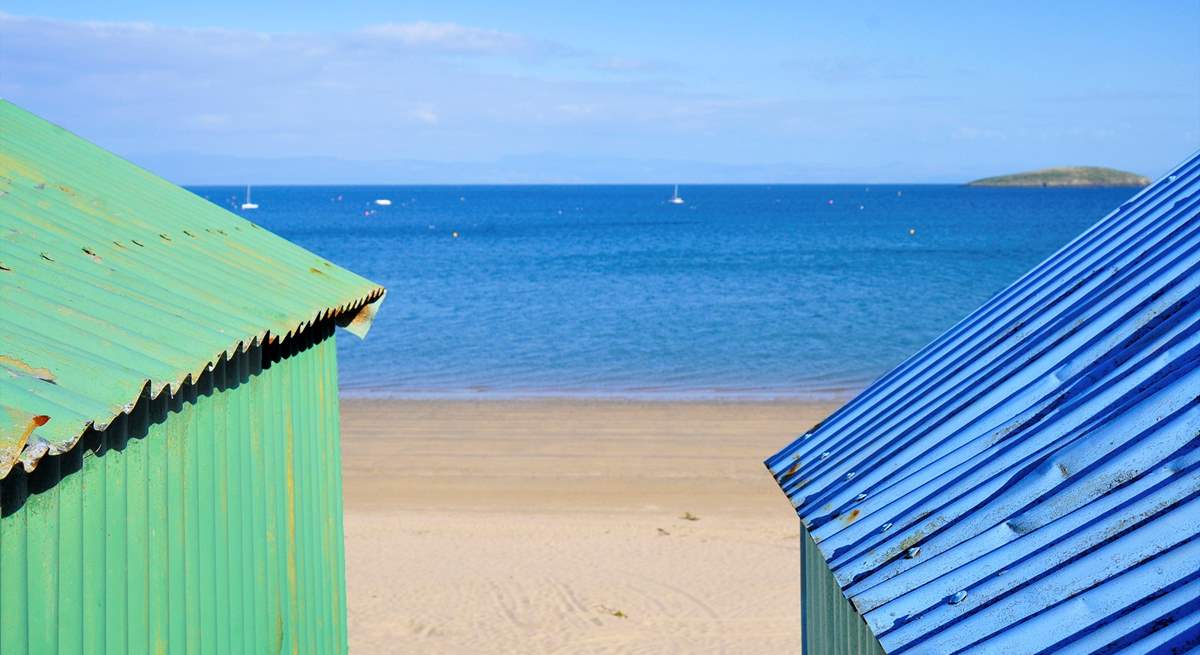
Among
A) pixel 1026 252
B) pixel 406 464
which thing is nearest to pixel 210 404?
pixel 406 464

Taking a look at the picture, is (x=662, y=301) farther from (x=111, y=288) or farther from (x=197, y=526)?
(x=111, y=288)

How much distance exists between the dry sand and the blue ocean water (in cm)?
496

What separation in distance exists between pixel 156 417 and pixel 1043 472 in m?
2.97

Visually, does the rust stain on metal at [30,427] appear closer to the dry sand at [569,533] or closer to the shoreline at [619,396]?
the dry sand at [569,533]

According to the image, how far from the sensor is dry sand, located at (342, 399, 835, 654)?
11242 mm

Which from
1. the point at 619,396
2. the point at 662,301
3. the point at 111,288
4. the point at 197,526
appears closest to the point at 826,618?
the point at 197,526

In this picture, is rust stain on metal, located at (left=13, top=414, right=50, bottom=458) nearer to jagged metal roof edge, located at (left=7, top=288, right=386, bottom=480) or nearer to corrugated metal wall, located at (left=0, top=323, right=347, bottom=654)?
jagged metal roof edge, located at (left=7, top=288, right=386, bottom=480)

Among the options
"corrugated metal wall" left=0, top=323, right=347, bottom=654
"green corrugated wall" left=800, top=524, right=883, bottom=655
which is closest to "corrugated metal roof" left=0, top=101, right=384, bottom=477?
"corrugated metal wall" left=0, top=323, right=347, bottom=654

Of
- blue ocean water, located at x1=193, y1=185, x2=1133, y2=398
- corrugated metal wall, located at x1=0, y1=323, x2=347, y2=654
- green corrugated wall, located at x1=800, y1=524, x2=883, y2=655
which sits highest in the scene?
blue ocean water, located at x1=193, y1=185, x2=1133, y2=398

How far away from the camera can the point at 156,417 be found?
4.29 m

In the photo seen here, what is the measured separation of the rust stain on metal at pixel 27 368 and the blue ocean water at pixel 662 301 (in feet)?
73.4

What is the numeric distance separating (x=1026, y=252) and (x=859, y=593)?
73.9 metres

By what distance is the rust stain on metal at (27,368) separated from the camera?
128 inches

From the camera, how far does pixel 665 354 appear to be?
31.9 meters
